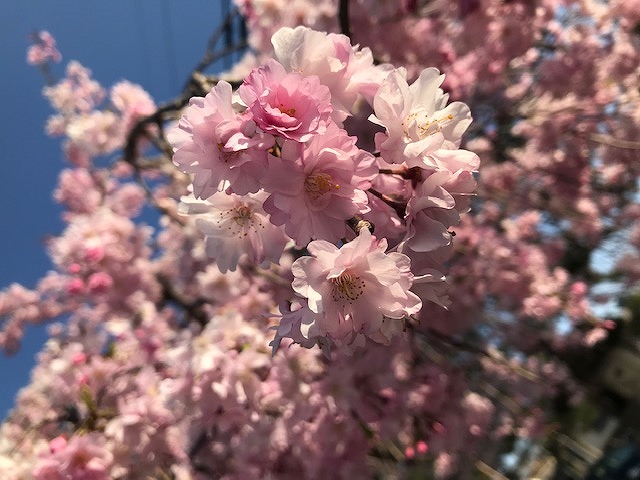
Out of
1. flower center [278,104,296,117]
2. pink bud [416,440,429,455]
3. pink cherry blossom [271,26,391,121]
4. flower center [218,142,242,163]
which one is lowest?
pink bud [416,440,429,455]

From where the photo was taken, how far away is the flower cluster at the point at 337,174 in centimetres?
77

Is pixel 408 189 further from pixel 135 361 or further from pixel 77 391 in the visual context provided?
pixel 135 361

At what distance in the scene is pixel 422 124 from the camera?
0.87 metres

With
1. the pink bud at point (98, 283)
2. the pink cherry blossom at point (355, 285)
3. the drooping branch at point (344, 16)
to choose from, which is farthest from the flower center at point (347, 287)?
the pink bud at point (98, 283)

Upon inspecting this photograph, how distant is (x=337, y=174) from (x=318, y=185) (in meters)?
0.04

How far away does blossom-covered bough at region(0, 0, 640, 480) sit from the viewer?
802mm

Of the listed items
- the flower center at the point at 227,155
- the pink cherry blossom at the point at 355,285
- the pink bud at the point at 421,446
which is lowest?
the pink bud at the point at 421,446

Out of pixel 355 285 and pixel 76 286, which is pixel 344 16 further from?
pixel 76 286

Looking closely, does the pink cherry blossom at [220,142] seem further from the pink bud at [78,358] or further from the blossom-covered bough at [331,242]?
the pink bud at [78,358]

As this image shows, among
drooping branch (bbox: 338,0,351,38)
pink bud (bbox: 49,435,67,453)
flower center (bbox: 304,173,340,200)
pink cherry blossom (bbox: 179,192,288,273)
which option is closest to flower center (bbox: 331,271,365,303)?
flower center (bbox: 304,173,340,200)

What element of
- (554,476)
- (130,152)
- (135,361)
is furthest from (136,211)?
(554,476)

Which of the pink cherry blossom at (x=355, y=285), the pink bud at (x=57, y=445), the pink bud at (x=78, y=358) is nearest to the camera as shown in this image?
the pink cherry blossom at (x=355, y=285)

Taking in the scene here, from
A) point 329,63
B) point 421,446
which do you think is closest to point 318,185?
point 329,63

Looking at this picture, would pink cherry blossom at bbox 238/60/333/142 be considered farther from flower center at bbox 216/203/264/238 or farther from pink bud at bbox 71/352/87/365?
pink bud at bbox 71/352/87/365
